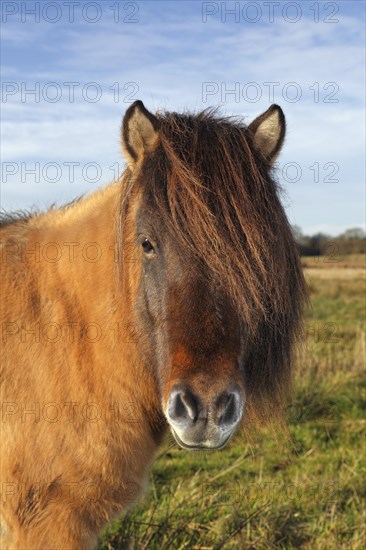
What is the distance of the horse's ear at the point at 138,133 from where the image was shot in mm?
3613

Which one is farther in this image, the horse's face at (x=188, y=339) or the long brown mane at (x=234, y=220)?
the long brown mane at (x=234, y=220)

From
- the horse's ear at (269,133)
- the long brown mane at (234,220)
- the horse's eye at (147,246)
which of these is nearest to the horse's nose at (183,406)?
the long brown mane at (234,220)

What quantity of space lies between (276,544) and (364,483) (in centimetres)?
168

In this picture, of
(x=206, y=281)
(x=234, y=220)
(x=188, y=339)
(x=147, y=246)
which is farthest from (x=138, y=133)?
(x=188, y=339)

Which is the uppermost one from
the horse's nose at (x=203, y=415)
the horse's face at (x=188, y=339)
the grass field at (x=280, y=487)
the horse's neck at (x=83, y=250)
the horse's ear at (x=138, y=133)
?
the horse's ear at (x=138, y=133)

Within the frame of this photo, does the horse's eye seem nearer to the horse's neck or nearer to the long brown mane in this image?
the long brown mane

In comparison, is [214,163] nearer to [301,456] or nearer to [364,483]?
[364,483]

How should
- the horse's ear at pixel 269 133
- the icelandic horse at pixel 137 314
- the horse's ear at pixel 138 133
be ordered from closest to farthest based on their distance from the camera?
1. the icelandic horse at pixel 137 314
2. the horse's ear at pixel 138 133
3. the horse's ear at pixel 269 133

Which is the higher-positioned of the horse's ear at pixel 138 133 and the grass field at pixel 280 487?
the horse's ear at pixel 138 133

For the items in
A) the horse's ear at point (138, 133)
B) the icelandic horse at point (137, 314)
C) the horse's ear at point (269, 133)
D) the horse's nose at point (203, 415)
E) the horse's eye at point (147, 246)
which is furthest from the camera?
the horse's ear at point (269, 133)

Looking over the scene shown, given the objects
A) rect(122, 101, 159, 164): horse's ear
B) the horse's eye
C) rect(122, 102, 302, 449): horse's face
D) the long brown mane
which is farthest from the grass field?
rect(122, 101, 159, 164): horse's ear

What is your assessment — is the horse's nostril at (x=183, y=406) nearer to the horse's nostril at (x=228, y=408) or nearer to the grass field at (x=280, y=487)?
the horse's nostril at (x=228, y=408)

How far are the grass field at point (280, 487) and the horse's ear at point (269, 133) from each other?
1.01 metres

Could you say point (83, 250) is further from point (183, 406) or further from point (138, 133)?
point (183, 406)
